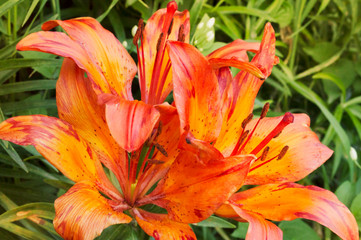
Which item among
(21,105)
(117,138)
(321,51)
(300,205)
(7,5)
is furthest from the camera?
(321,51)

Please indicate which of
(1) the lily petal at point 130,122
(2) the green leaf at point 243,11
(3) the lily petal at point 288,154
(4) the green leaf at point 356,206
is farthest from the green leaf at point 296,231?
(1) the lily petal at point 130,122

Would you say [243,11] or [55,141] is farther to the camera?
[243,11]

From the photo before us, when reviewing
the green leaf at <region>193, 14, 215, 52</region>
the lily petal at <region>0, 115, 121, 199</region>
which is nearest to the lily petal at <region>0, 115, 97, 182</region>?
the lily petal at <region>0, 115, 121, 199</region>

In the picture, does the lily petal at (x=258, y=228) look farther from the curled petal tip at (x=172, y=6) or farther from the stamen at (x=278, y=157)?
the curled petal tip at (x=172, y=6)

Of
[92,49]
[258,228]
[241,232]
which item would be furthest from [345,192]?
[92,49]

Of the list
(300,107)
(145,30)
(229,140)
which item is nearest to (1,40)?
(145,30)

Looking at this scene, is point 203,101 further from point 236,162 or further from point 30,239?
point 30,239

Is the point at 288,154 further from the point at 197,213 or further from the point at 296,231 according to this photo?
the point at 296,231

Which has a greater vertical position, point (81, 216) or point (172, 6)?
point (172, 6)
